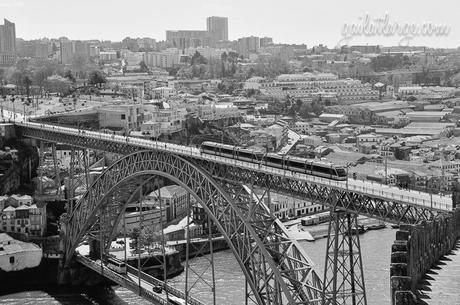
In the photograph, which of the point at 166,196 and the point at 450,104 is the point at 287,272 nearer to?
the point at 166,196

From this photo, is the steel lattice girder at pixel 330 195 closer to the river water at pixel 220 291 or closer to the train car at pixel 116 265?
the river water at pixel 220 291

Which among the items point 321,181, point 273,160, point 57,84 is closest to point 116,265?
point 273,160

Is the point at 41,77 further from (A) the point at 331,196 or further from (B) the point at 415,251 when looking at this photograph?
(B) the point at 415,251

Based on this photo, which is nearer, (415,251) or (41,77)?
(415,251)

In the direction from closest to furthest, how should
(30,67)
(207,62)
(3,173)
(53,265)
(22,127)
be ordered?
(53,265), (3,173), (22,127), (30,67), (207,62)

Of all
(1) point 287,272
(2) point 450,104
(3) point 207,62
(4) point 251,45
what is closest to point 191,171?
(1) point 287,272
